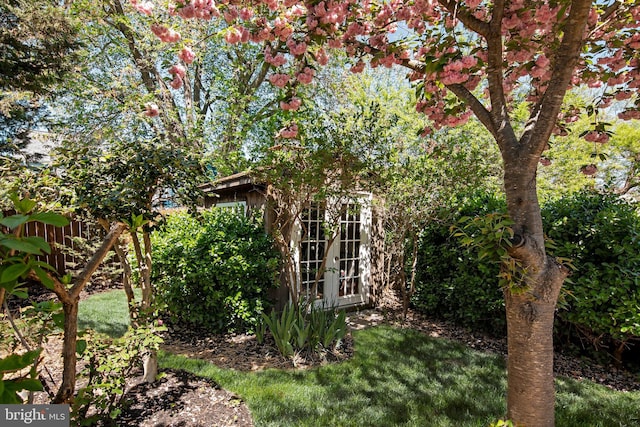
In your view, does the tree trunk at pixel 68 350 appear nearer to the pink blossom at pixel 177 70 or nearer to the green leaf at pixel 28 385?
the green leaf at pixel 28 385

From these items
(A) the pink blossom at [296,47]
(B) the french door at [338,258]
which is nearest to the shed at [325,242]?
(B) the french door at [338,258]

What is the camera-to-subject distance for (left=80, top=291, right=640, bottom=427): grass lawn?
8.29 feet

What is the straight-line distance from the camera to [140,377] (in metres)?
2.86

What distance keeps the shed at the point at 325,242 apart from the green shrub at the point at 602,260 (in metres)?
2.56

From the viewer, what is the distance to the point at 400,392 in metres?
2.96

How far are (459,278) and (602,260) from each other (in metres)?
1.71

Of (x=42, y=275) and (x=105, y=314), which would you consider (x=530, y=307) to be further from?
(x=105, y=314)

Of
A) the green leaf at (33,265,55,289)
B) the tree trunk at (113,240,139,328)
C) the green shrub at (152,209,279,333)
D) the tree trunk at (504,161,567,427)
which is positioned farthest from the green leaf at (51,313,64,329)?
the green shrub at (152,209,279,333)

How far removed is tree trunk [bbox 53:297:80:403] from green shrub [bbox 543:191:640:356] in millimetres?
4088

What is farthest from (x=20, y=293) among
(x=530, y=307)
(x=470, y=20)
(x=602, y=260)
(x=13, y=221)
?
(x=602, y=260)

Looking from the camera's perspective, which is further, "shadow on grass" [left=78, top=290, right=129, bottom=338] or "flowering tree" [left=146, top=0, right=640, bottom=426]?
"shadow on grass" [left=78, top=290, right=129, bottom=338]

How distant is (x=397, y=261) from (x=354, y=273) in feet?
2.74

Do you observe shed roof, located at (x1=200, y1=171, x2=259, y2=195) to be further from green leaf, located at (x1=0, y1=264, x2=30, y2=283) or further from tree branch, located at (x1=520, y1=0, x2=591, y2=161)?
green leaf, located at (x1=0, y1=264, x2=30, y2=283)

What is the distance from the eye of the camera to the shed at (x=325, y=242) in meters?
4.75
